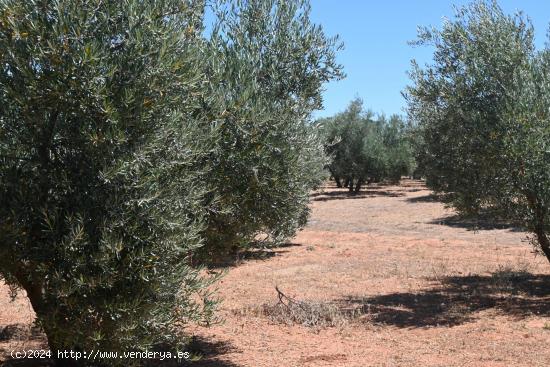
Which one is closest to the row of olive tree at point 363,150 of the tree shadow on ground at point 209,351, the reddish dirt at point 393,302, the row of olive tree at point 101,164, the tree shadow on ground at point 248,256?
the reddish dirt at point 393,302

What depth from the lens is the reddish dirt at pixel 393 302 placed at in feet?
29.5

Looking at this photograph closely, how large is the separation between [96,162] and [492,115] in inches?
286

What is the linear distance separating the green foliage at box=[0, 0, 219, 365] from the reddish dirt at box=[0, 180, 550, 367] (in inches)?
131

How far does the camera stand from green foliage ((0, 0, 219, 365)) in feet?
17.6

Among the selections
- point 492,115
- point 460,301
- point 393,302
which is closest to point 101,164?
point 492,115

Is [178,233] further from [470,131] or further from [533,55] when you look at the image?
[533,55]

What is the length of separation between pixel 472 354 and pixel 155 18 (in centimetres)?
650

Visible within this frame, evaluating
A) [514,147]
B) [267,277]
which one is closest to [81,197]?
[514,147]

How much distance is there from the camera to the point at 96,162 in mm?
5559

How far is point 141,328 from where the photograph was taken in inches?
234

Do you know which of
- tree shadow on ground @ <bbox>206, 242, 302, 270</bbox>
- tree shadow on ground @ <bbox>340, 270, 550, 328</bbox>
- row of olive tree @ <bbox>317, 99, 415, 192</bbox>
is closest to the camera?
tree shadow on ground @ <bbox>340, 270, 550, 328</bbox>

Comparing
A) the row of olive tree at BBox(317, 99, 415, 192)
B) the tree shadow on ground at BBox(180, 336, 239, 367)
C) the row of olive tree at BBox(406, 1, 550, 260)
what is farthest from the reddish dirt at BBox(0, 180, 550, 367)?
the row of olive tree at BBox(317, 99, 415, 192)

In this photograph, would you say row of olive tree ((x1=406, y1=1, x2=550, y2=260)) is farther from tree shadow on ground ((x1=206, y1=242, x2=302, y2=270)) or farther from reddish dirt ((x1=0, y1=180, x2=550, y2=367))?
tree shadow on ground ((x1=206, y1=242, x2=302, y2=270))

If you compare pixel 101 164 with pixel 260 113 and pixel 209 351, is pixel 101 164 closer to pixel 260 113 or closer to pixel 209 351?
pixel 260 113
